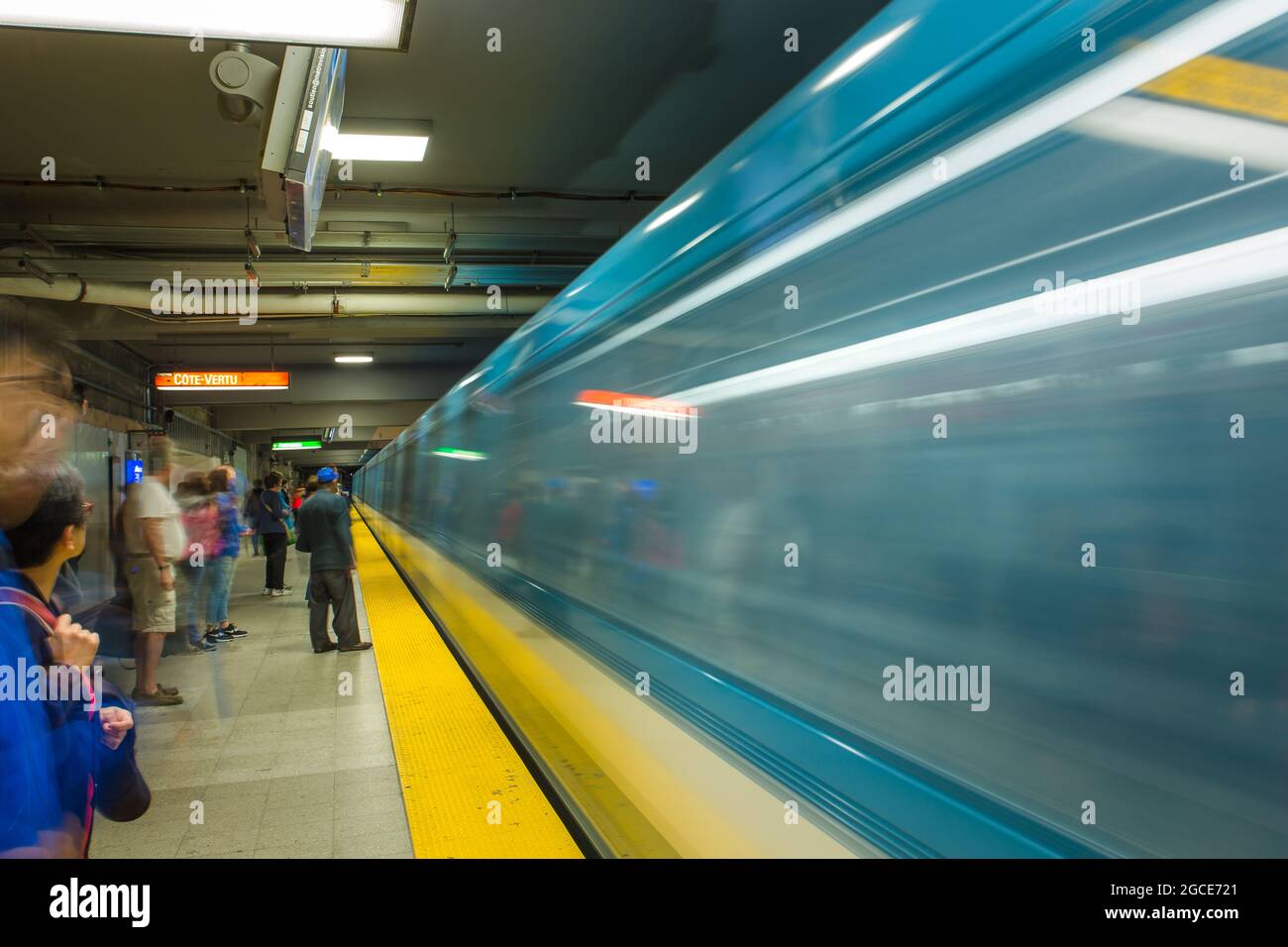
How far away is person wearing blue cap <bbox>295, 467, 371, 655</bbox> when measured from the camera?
7500 mm

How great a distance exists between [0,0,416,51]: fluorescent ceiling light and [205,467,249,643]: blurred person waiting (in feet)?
19.5

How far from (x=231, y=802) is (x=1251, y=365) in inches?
163

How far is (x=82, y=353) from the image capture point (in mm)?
12703

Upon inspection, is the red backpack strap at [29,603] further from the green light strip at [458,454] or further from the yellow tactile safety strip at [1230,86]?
the green light strip at [458,454]

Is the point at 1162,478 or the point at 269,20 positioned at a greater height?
the point at 269,20

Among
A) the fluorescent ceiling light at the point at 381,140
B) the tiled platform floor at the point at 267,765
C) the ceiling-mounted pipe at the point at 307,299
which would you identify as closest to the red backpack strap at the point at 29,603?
the tiled platform floor at the point at 267,765

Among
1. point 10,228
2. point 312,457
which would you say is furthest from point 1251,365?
point 312,457

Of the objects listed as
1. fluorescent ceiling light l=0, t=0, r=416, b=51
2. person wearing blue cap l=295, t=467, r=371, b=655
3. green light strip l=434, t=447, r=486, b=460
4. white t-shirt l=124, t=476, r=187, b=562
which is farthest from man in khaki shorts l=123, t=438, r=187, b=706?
fluorescent ceiling light l=0, t=0, r=416, b=51

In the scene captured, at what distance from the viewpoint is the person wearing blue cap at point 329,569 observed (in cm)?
750

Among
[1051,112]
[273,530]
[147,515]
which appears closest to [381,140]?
[147,515]

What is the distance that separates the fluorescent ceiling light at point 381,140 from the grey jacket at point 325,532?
2.93m

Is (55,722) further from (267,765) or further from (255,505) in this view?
(255,505)

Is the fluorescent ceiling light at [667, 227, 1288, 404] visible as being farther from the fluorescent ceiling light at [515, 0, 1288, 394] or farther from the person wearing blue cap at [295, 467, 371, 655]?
the person wearing blue cap at [295, 467, 371, 655]
